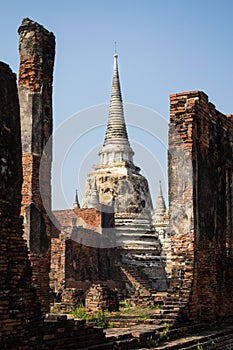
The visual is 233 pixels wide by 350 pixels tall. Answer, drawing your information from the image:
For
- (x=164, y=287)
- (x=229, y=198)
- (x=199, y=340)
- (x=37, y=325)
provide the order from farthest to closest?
(x=164, y=287) → (x=229, y=198) → (x=199, y=340) → (x=37, y=325)

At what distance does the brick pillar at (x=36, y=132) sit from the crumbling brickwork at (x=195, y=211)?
277 centimetres

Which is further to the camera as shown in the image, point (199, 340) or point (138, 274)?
point (138, 274)

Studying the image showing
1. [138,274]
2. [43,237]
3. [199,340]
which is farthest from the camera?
[138,274]

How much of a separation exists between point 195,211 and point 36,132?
3.72 m

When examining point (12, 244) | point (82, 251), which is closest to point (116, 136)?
point (82, 251)

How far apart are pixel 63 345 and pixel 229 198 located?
6.83 m

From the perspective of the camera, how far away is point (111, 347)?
26.6ft

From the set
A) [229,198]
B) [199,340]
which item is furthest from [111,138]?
[199,340]

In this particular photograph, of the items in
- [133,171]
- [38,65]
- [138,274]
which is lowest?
[138,274]

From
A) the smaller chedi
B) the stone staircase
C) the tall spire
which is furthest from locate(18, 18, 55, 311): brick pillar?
the tall spire

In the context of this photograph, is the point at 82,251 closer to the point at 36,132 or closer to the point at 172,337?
the point at 36,132

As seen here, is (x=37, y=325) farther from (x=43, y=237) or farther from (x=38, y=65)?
(x=38, y=65)

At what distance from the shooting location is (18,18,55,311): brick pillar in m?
12.1

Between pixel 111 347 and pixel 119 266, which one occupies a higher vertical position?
pixel 119 266
